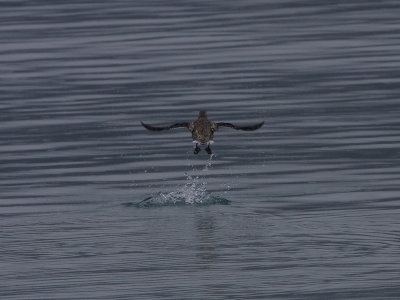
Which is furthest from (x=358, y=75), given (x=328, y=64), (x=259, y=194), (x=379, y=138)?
(x=259, y=194)

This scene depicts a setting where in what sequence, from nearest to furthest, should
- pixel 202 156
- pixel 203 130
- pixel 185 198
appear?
pixel 203 130
pixel 185 198
pixel 202 156

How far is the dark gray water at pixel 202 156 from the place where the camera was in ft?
62.3

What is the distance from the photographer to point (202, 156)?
27.6 m

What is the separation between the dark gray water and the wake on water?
38mm

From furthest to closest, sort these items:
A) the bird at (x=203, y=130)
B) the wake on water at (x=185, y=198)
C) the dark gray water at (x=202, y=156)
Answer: the wake on water at (x=185, y=198) → the bird at (x=203, y=130) → the dark gray water at (x=202, y=156)

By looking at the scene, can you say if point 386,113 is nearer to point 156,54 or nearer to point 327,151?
point 327,151

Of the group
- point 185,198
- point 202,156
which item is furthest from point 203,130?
point 202,156

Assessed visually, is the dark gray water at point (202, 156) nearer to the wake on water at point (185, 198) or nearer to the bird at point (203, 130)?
the wake on water at point (185, 198)

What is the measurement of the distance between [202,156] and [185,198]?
447cm

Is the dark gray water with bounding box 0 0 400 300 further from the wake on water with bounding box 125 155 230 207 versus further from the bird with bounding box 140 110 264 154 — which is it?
the bird with bounding box 140 110 264 154

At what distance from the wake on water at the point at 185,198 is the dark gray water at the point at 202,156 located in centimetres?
4

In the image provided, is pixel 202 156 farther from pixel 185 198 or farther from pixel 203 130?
pixel 203 130

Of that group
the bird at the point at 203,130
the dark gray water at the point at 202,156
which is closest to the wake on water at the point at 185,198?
the dark gray water at the point at 202,156

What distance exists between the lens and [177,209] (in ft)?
74.1
